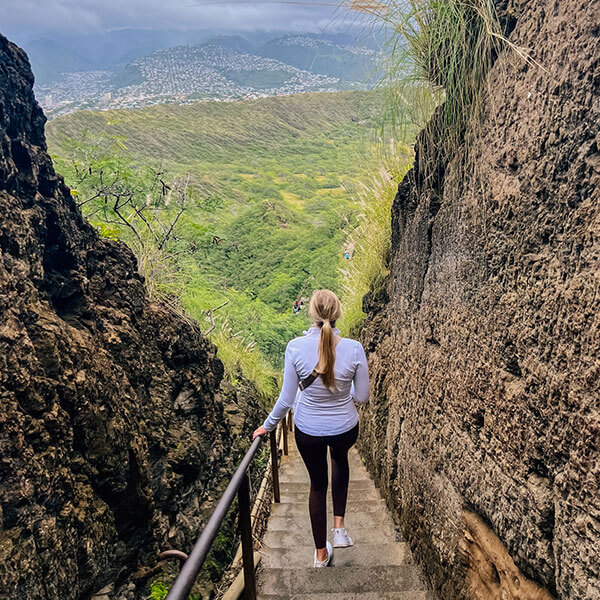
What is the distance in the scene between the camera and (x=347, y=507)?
4.23 m

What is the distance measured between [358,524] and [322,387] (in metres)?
1.70

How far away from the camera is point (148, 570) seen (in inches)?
120

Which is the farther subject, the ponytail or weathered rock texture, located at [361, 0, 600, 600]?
the ponytail

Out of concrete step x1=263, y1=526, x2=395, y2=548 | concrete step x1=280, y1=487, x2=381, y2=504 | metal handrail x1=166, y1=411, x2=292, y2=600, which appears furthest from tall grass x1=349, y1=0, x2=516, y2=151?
concrete step x1=280, y1=487, x2=381, y2=504

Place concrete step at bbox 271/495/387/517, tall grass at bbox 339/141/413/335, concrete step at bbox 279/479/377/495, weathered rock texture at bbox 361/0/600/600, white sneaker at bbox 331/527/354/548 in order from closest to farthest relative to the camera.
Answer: weathered rock texture at bbox 361/0/600/600 → white sneaker at bbox 331/527/354/548 → concrete step at bbox 271/495/387/517 → concrete step at bbox 279/479/377/495 → tall grass at bbox 339/141/413/335

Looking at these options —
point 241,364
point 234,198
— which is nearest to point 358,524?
point 241,364

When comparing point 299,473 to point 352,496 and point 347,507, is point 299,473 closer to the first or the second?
point 352,496

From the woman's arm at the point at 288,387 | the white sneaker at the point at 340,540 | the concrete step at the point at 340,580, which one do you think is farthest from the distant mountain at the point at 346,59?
the concrete step at the point at 340,580

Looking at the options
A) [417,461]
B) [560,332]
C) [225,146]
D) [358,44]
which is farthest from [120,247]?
[225,146]

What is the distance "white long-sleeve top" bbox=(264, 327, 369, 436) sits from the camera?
2.78 m

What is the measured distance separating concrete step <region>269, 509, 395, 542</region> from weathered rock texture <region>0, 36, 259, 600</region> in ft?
2.12

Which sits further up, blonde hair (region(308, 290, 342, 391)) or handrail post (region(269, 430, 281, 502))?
blonde hair (region(308, 290, 342, 391))

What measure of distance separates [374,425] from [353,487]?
2.12 feet

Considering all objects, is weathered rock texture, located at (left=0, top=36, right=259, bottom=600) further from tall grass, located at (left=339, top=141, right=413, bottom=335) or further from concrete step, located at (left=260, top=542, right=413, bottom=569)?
tall grass, located at (left=339, top=141, right=413, bottom=335)
